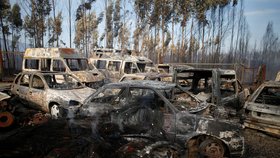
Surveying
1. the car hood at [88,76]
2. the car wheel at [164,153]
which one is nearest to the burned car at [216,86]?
the car wheel at [164,153]

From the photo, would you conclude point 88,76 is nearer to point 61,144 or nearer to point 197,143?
point 61,144

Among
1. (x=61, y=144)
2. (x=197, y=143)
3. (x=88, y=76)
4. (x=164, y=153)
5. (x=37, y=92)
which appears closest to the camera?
(x=164, y=153)

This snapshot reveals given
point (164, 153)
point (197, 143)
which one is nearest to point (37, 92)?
point (164, 153)

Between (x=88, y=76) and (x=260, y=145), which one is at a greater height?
(x=88, y=76)

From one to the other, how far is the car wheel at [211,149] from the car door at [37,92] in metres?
5.47

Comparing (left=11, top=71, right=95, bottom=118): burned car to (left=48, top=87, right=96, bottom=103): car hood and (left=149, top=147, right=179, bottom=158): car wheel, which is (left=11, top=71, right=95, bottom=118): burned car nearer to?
(left=48, top=87, right=96, bottom=103): car hood

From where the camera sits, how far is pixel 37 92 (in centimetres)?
766

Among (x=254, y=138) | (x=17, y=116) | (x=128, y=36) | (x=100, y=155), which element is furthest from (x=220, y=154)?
(x=128, y=36)

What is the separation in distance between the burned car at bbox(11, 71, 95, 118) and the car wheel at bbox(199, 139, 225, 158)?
4.17m

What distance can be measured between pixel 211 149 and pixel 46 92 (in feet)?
18.2

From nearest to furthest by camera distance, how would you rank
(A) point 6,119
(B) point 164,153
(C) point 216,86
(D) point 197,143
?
(B) point 164,153, (D) point 197,143, (A) point 6,119, (C) point 216,86

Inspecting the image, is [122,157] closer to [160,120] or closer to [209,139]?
[160,120]

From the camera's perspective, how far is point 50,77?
825 centimetres

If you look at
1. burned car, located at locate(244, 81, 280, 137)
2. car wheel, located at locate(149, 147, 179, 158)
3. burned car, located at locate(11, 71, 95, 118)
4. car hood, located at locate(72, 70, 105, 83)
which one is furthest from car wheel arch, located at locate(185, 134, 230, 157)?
car hood, located at locate(72, 70, 105, 83)
